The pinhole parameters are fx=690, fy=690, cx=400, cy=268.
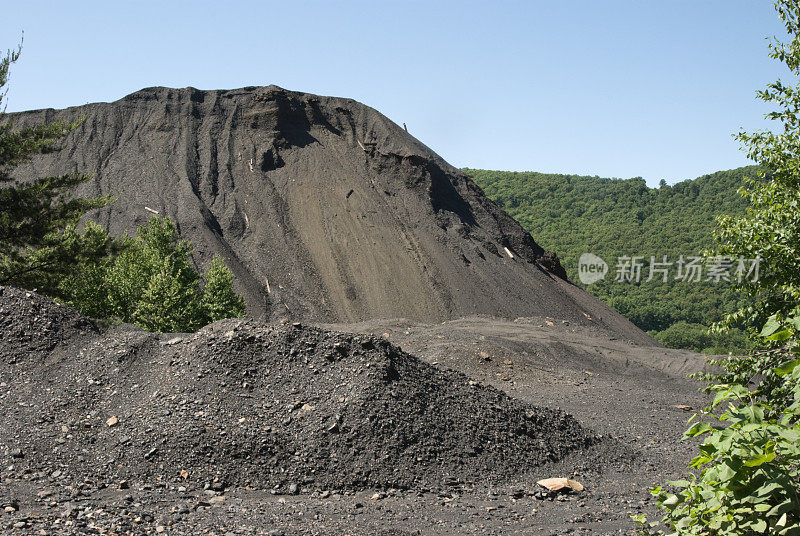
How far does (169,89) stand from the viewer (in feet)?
160

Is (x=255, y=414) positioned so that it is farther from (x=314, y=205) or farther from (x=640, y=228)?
(x=640, y=228)

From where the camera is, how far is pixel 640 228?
76000 millimetres

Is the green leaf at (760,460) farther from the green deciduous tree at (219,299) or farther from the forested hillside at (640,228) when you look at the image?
the forested hillside at (640,228)

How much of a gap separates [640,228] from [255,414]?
7194 centimetres

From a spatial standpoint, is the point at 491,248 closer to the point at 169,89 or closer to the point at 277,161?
the point at 277,161

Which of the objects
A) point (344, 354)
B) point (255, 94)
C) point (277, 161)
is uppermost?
point (255, 94)

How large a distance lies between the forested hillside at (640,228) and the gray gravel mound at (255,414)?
1903 inches

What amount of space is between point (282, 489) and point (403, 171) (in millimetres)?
37762

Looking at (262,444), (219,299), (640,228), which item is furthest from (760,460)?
(640,228)

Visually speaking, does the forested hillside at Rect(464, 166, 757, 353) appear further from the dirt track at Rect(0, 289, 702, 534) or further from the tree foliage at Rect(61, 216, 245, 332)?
the dirt track at Rect(0, 289, 702, 534)

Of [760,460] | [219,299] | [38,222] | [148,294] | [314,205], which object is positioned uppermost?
[314,205]

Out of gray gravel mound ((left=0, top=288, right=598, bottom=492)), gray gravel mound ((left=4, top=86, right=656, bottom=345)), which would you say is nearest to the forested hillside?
gray gravel mound ((left=4, top=86, right=656, bottom=345))

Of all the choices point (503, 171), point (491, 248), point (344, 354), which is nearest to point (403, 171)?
point (491, 248)

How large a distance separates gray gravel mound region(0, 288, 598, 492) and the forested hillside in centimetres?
4833
